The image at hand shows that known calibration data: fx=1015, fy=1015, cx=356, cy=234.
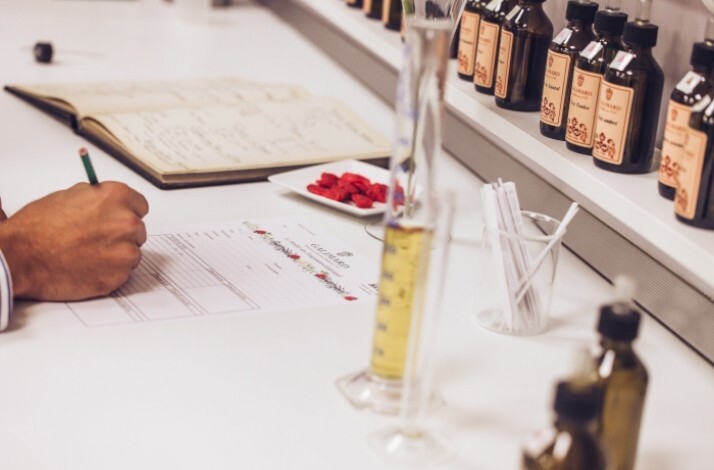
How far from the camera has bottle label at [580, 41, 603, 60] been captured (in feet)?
4.43

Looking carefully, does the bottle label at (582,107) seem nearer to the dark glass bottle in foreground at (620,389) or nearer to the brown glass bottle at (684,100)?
the brown glass bottle at (684,100)

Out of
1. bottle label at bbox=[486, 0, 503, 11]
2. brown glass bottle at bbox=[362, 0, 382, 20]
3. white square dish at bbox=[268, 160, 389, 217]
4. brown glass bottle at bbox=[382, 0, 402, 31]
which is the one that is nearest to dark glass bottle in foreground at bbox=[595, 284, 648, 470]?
white square dish at bbox=[268, 160, 389, 217]

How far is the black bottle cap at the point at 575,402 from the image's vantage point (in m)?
0.75

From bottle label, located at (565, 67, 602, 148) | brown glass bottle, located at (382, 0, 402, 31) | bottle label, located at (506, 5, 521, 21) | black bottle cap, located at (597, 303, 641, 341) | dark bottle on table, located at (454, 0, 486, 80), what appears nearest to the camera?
black bottle cap, located at (597, 303, 641, 341)

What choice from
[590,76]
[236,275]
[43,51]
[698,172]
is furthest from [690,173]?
[43,51]

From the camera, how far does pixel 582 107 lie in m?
1.39

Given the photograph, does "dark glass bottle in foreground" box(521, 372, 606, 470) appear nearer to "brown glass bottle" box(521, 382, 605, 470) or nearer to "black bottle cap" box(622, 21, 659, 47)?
"brown glass bottle" box(521, 382, 605, 470)

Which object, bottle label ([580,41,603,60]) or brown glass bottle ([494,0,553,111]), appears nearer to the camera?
bottle label ([580,41,603,60])

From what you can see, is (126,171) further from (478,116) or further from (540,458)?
(540,458)

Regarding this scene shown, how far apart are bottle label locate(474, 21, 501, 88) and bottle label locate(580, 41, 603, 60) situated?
10.4 inches

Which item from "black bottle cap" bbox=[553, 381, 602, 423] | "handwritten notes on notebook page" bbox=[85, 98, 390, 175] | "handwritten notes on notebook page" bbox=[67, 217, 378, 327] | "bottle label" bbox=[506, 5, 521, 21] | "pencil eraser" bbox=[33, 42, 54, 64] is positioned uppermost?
"bottle label" bbox=[506, 5, 521, 21]

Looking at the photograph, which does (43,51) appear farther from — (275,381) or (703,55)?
(703,55)

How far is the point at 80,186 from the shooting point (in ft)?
4.50

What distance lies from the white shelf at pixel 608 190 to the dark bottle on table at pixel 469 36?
0.07 feet
